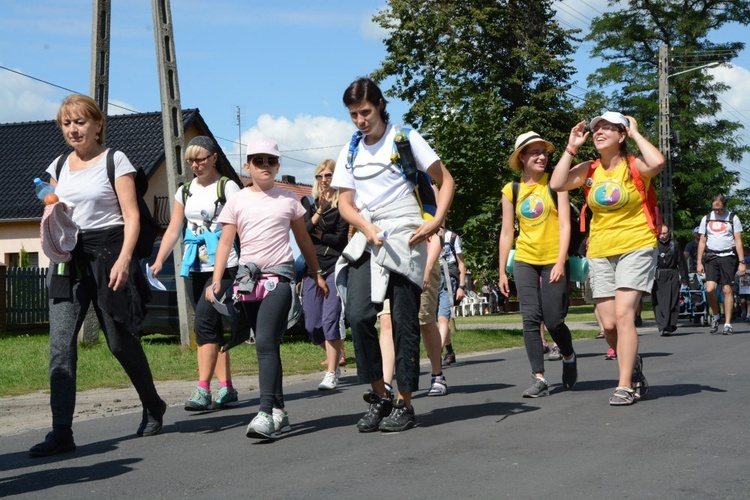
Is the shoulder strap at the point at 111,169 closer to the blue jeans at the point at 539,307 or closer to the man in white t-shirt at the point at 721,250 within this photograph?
the blue jeans at the point at 539,307

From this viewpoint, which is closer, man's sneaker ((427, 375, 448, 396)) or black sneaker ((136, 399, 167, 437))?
black sneaker ((136, 399, 167, 437))

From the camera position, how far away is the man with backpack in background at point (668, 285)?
18328mm

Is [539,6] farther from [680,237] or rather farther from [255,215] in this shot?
[255,215]

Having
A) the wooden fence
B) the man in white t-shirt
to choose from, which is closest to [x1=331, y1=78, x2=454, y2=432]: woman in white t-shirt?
the man in white t-shirt

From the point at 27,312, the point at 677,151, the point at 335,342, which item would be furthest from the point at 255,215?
the point at 677,151

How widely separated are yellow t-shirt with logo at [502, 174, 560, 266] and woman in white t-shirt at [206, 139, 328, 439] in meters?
2.27

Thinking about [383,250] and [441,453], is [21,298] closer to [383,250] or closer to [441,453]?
[383,250]

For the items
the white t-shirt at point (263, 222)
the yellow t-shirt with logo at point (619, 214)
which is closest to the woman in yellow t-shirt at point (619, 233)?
the yellow t-shirt with logo at point (619, 214)

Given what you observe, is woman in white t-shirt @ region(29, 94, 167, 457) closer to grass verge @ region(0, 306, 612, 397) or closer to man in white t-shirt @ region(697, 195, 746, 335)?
grass verge @ region(0, 306, 612, 397)

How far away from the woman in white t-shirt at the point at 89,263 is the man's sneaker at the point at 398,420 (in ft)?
5.45

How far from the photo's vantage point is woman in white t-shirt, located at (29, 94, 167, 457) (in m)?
6.74

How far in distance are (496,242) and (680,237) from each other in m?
32.1

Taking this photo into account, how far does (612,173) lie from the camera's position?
8.12 meters

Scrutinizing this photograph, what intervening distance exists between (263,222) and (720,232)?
1250cm
